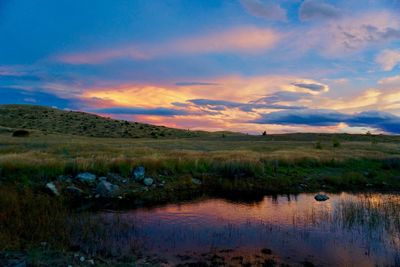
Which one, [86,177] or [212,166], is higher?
[212,166]

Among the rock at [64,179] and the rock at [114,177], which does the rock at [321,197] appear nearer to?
the rock at [114,177]

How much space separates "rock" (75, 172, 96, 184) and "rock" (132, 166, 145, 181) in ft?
9.43

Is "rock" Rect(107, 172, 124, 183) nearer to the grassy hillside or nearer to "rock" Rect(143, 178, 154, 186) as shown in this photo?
"rock" Rect(143, 178, 154, 186)

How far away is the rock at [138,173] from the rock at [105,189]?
228 centimetres

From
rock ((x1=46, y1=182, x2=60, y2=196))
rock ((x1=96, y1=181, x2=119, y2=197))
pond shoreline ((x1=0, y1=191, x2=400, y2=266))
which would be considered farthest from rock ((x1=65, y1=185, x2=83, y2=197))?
pond shoreline ((x1=0, y1=191, x2=400, y2=266))

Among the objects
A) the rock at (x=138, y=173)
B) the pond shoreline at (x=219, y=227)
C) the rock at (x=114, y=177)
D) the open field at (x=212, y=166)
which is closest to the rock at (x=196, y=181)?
the open field at (x=212, y=166)

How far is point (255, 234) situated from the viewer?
49.6ft

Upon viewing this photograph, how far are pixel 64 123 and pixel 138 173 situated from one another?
85.0m

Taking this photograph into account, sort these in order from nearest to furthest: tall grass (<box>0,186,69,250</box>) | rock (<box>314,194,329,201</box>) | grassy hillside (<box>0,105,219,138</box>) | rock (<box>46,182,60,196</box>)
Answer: tall grass (<box>0,186,69,250</box>) < rock (<box>46,182,60,196</box>) < rock (<box>314,194,329,201</box>) < grassy hillside (<box>0,105,219,138</box>)

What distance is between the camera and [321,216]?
18.3 metres

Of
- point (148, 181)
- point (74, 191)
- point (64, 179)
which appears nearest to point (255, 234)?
→ point (148, 181)

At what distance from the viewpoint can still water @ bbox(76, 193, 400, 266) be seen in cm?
1228

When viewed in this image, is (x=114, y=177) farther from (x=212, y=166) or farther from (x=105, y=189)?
(x=212, y=166)

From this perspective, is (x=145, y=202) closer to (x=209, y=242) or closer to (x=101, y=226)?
(x=101, y=226)
